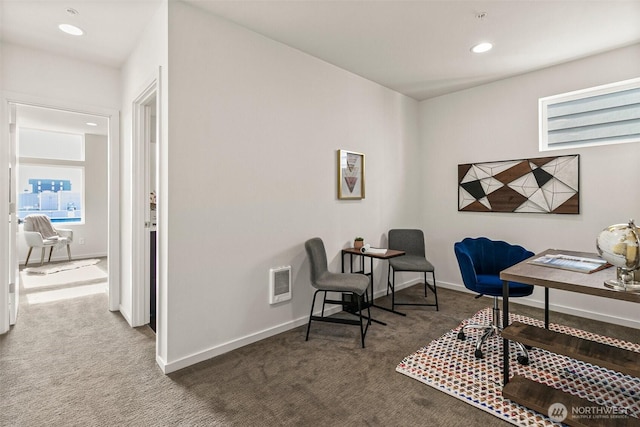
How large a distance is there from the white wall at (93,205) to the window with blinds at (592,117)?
7.99 metres

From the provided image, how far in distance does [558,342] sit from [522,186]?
2.29m

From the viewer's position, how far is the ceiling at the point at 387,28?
2.40 meters

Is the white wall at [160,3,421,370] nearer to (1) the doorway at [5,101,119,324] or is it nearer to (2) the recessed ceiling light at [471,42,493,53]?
(2) the recessed ceiling light at [471,42,493,53]

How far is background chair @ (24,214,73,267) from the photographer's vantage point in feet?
18.4

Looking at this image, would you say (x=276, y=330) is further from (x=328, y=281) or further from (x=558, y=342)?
(x=558, y=342)

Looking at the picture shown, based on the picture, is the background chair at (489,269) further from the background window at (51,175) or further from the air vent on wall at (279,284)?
the background window at (51,175)

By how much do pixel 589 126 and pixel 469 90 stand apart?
1400 millimetres

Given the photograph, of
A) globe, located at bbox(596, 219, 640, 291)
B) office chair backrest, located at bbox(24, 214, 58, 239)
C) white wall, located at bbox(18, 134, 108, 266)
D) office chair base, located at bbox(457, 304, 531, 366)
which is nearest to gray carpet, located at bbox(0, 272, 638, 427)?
office chair base, located at bbox(457, 304, 531, 366)

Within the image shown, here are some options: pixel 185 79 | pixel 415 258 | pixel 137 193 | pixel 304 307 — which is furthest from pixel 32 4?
pixel 415 258

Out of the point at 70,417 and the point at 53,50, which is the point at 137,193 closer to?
the point at 53,50

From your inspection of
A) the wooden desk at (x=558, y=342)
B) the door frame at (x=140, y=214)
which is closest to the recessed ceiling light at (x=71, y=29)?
the door frame at (x=140, y=214)

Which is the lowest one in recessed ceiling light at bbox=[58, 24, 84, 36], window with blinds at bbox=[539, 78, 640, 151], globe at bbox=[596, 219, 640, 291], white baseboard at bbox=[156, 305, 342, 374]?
white baseboard at bbox=[156, 305, 342, 374]

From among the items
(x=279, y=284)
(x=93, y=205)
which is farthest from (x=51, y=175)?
(x=279, y=284)

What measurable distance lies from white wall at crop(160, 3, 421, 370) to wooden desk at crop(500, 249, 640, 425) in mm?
1827
